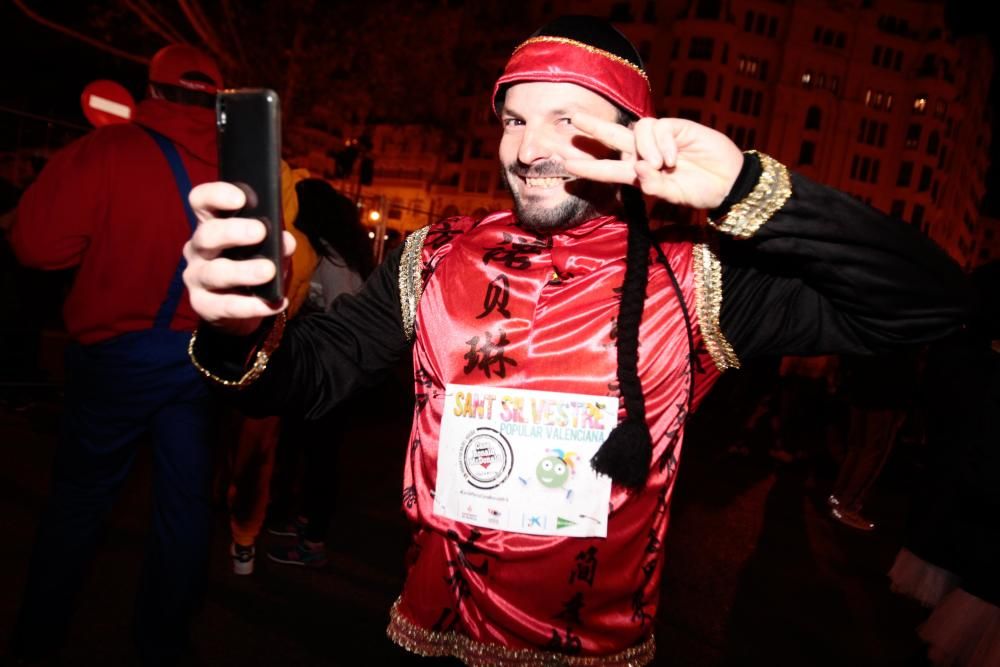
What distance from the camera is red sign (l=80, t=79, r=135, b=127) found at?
11.9 feet

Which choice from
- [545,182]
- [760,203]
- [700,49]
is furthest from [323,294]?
[700,49]

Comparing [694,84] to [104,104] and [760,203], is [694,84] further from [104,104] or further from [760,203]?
[760,203]

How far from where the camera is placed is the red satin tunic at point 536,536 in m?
1.49

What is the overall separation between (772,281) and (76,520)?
258cm

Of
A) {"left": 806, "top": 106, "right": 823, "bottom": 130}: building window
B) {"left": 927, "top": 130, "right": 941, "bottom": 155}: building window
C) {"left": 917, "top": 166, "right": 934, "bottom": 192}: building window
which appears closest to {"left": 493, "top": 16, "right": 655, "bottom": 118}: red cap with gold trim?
{"left": 806, "top": 106, "right": 823, "bottom": 130}: building window

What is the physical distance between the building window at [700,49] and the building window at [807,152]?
863 cm

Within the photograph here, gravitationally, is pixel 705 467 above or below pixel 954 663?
below

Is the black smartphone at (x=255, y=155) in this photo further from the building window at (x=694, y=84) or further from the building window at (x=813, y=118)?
the building window at (x=813, y=118)

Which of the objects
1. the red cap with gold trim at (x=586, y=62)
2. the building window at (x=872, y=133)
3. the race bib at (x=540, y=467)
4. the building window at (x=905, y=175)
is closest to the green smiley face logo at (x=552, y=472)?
the race bib at (x=540, y=467)

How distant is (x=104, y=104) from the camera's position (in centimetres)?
368

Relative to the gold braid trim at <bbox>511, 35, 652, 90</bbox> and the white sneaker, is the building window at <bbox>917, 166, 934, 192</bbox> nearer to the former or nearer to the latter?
the white sneaker

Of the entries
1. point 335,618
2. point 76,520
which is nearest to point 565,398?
point 76,520

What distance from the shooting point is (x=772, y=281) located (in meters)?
1.52

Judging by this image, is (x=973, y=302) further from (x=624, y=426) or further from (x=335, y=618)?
(x=335, y=618)
